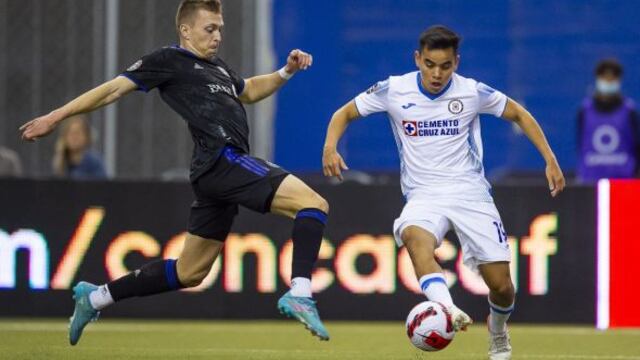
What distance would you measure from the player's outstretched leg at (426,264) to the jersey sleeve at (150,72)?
1613mm

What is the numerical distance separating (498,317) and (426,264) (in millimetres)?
763

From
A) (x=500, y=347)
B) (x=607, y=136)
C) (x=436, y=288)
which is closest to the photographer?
(x=436, y=288)

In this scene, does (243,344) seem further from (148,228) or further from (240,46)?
(240,46)

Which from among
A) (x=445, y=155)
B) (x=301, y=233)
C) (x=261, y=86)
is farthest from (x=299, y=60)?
(x=301, y=233)

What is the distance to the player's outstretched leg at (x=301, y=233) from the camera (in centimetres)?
844

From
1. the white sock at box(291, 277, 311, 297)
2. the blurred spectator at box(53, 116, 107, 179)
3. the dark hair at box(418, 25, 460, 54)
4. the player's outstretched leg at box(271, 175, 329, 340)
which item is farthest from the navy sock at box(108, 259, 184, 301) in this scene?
the blurred spectator at box(53, 116, 107, 179)

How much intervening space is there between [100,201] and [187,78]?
4.04 meters

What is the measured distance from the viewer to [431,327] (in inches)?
331

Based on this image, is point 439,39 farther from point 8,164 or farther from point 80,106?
point 8,164

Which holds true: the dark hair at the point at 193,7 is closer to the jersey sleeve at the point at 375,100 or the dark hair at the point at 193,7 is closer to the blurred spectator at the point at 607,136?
the jersey sleeve at the point at 375,100

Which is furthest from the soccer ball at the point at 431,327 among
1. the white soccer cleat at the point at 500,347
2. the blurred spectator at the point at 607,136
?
the blurred spectator at the point at 607,136

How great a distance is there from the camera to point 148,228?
511 inches

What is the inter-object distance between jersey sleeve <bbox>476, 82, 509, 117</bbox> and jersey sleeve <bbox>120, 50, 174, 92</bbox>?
1.75 meters

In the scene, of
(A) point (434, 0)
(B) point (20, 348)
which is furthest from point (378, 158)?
(B) point (20, 348)
